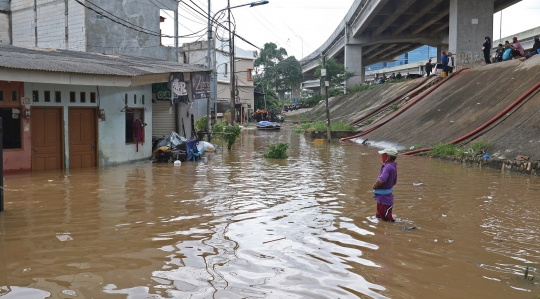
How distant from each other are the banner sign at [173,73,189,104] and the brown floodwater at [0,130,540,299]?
7.11m

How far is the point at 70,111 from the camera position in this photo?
53.4ft

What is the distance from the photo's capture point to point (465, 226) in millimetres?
8266

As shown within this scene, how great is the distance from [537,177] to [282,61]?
66.1 m

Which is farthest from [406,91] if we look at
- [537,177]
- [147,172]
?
[147,172]

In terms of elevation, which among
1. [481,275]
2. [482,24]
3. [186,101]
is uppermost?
[482,24]

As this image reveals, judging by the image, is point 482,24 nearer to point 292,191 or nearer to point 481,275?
point 292,191

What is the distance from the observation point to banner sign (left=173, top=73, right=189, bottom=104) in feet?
65.4

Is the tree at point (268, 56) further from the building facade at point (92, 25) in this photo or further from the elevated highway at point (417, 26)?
the building facade at point (92, 25)

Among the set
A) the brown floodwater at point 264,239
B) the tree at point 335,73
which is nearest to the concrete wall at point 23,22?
the brown floodwater at point 264,239

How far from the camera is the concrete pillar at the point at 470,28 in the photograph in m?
32.6

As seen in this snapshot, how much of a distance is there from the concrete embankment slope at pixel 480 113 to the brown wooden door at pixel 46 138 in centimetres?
1388

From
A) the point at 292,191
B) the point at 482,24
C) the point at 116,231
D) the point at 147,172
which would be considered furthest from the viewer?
the point at 482,24

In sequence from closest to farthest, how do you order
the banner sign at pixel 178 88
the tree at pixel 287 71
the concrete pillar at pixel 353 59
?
the banner sign at pixel 178 88 < the concrete pillar at pixel 353 59 < the tree at pixel 287 71

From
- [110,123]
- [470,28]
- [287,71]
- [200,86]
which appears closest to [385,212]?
[110,123]
